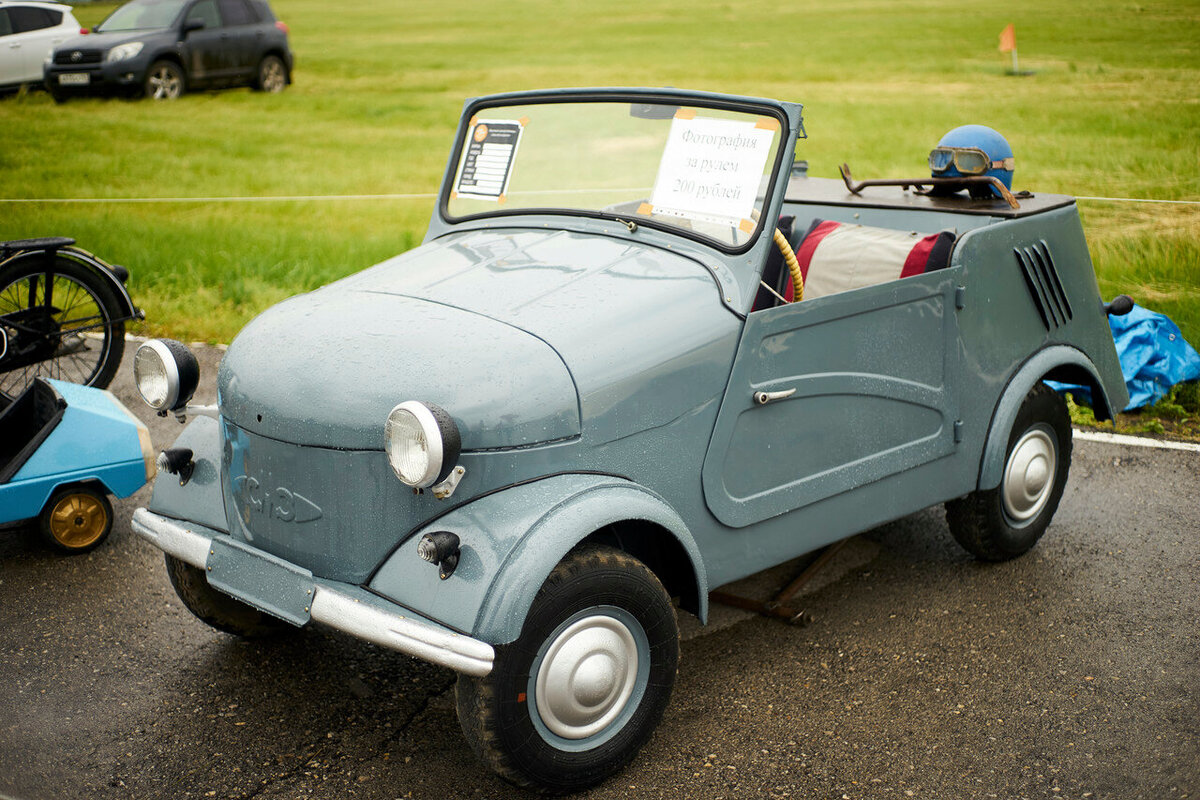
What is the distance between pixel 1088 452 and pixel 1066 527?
95cm

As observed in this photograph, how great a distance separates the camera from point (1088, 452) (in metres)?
5.23

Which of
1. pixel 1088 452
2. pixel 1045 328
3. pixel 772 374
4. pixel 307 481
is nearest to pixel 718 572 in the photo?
pixel 772 374

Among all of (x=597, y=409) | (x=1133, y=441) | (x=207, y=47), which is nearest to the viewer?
(x=597, y=409)

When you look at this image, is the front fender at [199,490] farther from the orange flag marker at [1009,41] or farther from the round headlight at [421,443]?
the orange flag marker at [1009,41]

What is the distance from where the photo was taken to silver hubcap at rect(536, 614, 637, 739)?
104 inches

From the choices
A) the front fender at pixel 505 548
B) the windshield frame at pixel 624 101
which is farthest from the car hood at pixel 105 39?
the front fender at pixel 505 548

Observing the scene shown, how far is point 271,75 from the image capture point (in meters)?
17.3

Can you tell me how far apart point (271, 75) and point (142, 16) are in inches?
98.8

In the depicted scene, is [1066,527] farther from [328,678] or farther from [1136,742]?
[328,678]

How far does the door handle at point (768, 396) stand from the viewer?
10.0ft

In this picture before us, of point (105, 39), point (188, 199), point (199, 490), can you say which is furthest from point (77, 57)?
point (199, 490)

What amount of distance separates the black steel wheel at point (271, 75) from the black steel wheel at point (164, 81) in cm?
147

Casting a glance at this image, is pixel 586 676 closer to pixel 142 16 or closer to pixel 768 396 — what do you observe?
pixel 768 396

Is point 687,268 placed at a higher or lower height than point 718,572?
higher
